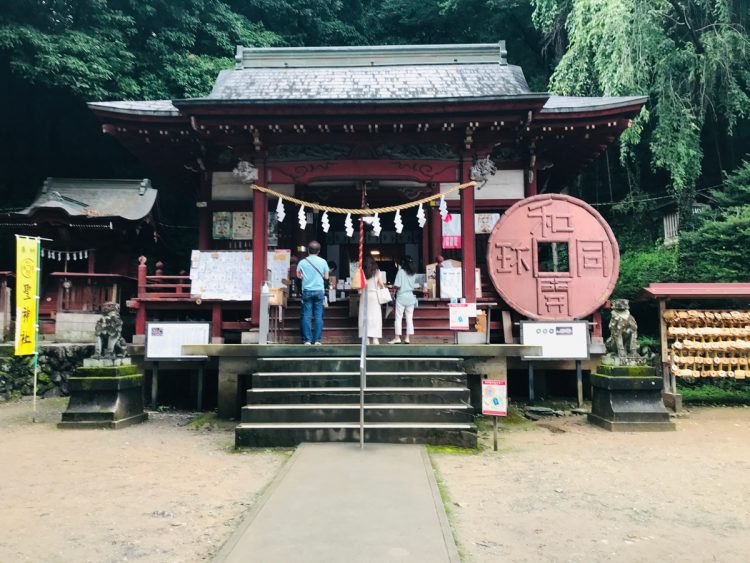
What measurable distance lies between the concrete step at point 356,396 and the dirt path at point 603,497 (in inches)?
35.4

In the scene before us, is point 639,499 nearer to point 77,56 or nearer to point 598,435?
point 598,435

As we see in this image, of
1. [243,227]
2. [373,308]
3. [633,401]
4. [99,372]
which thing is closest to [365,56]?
[243,227]

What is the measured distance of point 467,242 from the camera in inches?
386

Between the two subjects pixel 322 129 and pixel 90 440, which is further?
pixel 322 129

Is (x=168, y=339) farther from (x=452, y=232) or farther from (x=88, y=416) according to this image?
(x=452, y=232)

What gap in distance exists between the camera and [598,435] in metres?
7.54

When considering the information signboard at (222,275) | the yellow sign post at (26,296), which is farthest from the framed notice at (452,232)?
the yellow sign post at (26,296)

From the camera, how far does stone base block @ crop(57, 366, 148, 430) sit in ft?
26.2

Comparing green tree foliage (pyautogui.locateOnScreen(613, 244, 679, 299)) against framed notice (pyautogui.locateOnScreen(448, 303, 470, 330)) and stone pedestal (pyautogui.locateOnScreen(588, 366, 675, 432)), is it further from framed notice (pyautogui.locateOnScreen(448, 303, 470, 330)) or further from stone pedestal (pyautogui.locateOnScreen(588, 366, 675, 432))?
framed notice (pyautogui.locateOnScreen(448, 303, 470, 330))

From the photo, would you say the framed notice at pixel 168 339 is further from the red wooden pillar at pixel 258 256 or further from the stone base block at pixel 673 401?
the stone base block at pixel 673 401

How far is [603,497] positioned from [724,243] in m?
9.39

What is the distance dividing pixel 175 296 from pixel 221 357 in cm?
251

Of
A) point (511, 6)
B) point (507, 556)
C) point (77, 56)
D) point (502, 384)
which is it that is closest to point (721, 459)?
point (502, 384)

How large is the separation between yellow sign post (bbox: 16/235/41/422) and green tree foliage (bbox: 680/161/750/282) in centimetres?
1391
